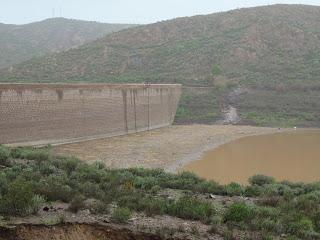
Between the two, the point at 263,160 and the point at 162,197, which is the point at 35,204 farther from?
the point at 263,160

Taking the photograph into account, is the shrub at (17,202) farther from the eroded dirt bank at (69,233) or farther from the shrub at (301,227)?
the shrub at (301,227)

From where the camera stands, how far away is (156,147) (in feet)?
94.2

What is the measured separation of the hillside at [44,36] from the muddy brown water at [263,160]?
56395mm

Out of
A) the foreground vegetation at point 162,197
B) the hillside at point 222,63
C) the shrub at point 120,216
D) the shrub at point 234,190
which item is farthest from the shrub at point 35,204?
the hillside at point 222,63

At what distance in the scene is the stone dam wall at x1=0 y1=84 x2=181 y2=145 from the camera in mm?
24312

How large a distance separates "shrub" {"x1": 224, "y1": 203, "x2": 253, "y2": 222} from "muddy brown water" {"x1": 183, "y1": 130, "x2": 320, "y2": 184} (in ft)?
34.2

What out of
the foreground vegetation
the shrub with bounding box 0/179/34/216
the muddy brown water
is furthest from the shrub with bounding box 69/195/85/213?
the muddy brown water

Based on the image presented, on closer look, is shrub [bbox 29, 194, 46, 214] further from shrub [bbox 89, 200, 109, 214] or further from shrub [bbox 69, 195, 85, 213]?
shrub [bbox 89, 200, 109, 214]

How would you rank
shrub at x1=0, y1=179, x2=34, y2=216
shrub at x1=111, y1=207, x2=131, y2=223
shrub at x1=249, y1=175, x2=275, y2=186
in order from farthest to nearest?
shrub at x1=249, y1=175, x2=275, y2=186
shrub at x1=111, y1=207, x2=131, y2=223
shrub at x1=0, y1=179, x2=34, y2=216

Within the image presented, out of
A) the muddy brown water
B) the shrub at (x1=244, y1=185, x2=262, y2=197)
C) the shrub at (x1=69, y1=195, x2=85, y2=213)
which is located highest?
the shrub at (x1=69, y1=195, x2=85, y2=213)

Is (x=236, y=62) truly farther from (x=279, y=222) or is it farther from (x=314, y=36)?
(x=279, y=222)

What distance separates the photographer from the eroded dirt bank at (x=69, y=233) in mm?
7383

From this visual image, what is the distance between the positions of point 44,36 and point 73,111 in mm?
84092

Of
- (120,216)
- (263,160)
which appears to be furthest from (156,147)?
(120,216)
